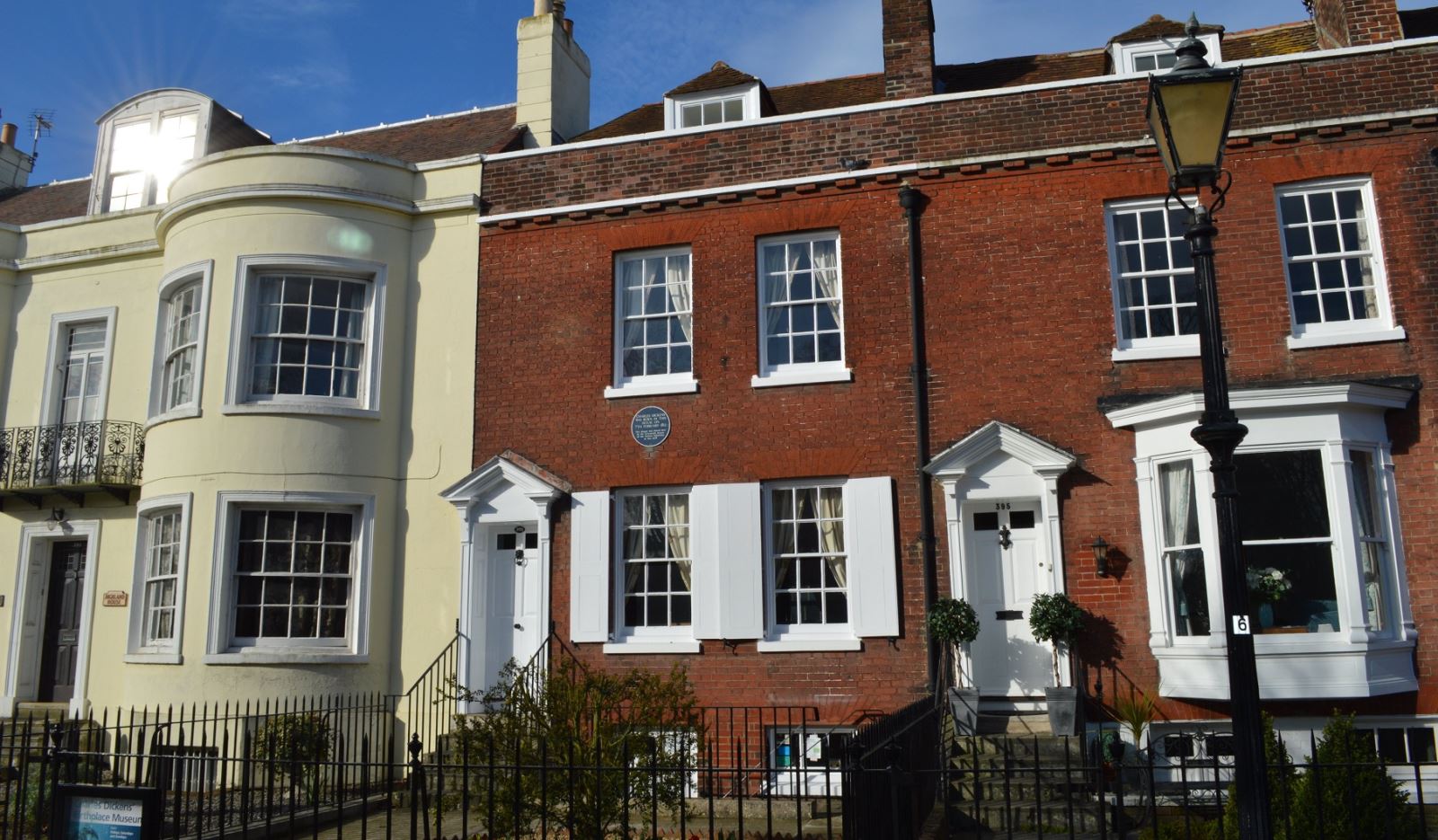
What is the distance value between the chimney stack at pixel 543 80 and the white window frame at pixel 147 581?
712cm

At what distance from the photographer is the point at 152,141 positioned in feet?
59.2

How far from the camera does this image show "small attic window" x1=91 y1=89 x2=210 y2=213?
58.3ft

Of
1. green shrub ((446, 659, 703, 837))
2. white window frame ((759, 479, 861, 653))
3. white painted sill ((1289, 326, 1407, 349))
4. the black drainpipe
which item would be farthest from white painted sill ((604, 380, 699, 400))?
white painted sill ((1289, 326, 1407, 349))

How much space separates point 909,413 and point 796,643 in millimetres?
2919

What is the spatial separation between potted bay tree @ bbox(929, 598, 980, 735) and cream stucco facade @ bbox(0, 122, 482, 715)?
5.98 m

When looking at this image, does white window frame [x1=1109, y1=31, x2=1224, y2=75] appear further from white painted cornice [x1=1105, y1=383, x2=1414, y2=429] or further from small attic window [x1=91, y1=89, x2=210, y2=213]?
small attic window [x1=91, y1=89, x2=210, y2=213]

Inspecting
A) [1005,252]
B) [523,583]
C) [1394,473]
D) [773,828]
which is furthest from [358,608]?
[1394,473]

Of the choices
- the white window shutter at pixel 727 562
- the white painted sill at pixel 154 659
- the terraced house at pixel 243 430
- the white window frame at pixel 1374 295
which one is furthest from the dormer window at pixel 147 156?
the white window frame at pixel 1374 295

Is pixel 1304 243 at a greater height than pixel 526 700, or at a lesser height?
greater

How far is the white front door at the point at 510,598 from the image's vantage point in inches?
562

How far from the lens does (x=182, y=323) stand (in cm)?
1573

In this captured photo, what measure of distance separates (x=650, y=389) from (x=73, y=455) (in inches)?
332

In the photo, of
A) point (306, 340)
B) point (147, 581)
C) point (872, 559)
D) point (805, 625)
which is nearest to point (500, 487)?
point (306, 340)

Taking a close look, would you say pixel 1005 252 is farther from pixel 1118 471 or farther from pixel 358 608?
pixel 358 608
